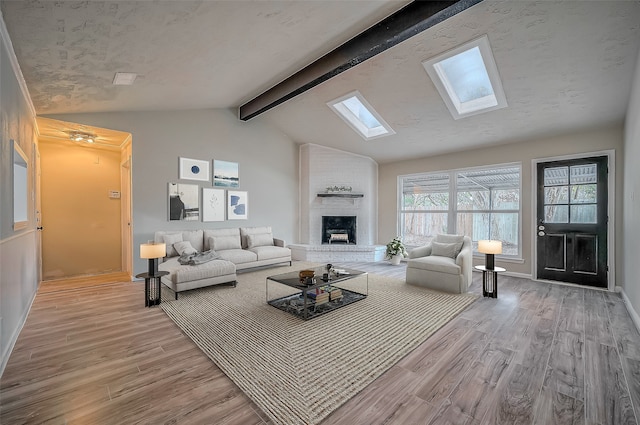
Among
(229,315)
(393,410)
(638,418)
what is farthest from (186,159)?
(638,418)

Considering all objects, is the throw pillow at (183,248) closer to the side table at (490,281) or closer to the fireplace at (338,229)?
the fireplace at (338,229)

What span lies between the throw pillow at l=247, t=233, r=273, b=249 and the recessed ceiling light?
129 inches

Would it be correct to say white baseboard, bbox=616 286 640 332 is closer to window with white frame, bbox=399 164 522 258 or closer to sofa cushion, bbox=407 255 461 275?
window with white frame, bbox=399 164 522 258

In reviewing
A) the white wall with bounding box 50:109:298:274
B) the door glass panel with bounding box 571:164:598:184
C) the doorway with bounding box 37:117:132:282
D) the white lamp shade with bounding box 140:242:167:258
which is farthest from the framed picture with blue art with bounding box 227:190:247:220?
the door glass panel with bounding box 571:164:598:184

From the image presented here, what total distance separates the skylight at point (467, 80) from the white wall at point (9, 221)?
174 inches

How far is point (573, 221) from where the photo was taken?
465 centimetres

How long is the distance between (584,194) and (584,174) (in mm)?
331

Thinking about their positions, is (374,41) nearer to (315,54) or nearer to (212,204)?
(315,54)

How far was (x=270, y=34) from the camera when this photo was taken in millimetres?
3133

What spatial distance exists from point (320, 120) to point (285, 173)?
1735 mm

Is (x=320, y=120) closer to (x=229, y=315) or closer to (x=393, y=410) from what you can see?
(x=229, y=315)

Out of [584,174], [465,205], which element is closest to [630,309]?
[584,174]

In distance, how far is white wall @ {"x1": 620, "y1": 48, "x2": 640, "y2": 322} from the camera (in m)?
2.99

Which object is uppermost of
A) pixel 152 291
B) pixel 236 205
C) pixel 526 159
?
pixel 526 159
